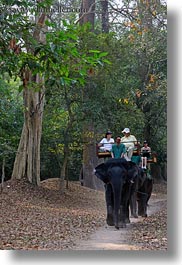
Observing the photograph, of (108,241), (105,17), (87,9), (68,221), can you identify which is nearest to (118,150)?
(68,221)

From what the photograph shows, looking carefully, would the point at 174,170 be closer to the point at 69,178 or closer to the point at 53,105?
the point at 53,105

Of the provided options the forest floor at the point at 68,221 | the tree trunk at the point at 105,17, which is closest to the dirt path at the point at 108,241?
the forest floor at the point at 68,221

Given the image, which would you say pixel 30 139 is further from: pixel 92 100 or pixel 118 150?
pixel 118 150

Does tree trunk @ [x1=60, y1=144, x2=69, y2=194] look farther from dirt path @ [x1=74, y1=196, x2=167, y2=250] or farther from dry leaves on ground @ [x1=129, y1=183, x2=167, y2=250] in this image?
dirt path @ [x1=74, y1=196, x2=167, y2=250]

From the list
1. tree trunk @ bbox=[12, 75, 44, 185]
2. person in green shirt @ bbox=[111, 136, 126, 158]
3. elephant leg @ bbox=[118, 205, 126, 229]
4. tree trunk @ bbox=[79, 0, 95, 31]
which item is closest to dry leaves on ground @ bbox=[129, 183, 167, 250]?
elephant leg @ bbox=[118, 205, 126, 229]

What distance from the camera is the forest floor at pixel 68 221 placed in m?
5.45

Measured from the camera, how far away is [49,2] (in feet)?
18.1

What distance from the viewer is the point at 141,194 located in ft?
28.4

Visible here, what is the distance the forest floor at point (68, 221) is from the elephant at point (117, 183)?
0.15 meters

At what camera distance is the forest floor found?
17.9 ft

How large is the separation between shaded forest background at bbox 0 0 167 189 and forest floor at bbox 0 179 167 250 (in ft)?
1.21

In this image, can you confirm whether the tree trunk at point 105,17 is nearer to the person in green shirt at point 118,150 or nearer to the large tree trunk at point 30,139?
the large tree trunk at point 30,139

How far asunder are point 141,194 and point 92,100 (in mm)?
2454

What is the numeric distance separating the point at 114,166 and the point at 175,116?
75.8 inches
